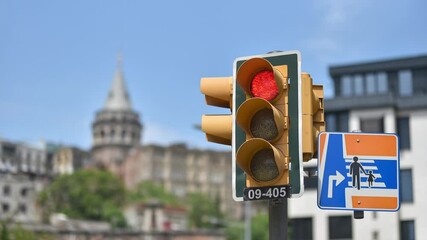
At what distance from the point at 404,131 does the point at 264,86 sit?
45.0 metres

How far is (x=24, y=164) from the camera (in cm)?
18988

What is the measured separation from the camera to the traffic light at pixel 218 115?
29.9 feet

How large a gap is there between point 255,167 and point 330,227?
1753 inches

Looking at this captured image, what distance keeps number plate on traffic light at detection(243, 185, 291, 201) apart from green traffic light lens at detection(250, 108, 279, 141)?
18.8 inches

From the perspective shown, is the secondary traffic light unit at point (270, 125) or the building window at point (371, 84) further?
the building window at point (371, 84)

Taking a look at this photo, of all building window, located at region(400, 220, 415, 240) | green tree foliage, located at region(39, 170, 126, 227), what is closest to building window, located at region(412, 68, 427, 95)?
building window, located at region(400, 220, 415, 240)

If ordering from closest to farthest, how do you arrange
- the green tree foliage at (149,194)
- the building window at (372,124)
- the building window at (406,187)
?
the building window at (406,187)
the building window at (372,124)
the green tree foliage at (149,194)

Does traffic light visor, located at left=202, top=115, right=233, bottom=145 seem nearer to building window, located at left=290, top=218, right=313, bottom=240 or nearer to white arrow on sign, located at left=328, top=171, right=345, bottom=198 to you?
white arrow on sign, located at left=328, top=171, right=345, bottom=198

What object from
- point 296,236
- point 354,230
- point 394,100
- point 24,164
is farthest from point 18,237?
point 24,164

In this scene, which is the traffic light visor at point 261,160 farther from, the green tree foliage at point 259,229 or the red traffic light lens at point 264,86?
the green tree foliage at point 259,229

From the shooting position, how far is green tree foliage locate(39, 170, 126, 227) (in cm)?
14981

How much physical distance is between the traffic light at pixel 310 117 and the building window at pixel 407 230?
140 ft

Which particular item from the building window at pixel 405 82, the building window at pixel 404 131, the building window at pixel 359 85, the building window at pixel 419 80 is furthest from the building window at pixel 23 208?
the building window at pixel 404 131

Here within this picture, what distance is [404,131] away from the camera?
52.6 metres
